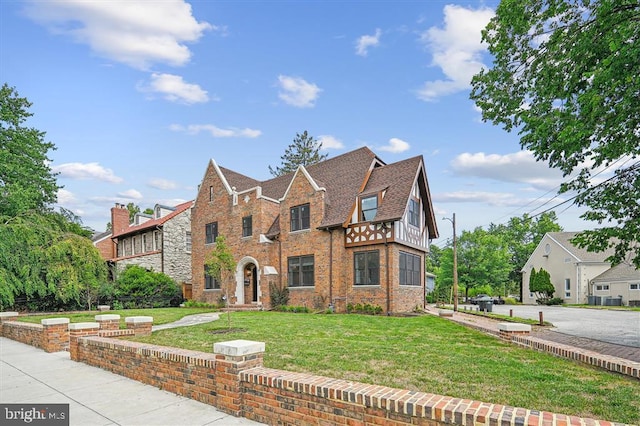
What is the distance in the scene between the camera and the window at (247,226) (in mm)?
25536

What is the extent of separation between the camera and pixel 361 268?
20.8 metres

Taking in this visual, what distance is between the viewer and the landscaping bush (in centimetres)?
2711

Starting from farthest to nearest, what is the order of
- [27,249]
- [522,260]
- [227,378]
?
1. [522,260]
2. [27,249]
3. [227,378]

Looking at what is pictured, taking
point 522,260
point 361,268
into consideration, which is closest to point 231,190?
point 361,268

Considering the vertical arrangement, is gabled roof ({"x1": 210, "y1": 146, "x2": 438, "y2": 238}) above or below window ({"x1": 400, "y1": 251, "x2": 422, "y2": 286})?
above

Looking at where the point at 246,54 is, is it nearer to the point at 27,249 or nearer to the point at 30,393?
the point at 30,393

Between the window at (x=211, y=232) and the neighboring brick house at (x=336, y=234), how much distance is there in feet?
0.93

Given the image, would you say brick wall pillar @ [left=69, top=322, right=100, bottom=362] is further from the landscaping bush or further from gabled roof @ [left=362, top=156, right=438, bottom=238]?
the landscaping bush

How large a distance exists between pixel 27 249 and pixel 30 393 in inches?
652

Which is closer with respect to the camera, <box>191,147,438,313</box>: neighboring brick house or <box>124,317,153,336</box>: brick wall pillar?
<box>124,317,153,336</box>: brick wall pillar

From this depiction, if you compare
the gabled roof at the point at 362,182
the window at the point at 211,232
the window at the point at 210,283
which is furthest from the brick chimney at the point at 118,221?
the gabled roof at the point at 362,182

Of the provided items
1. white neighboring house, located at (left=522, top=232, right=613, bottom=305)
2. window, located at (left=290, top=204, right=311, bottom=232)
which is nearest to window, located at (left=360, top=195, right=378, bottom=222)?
window, located at (left=290, top=204, right=311, bottom=232)

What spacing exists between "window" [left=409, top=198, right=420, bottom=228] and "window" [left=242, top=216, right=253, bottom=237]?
9.79m

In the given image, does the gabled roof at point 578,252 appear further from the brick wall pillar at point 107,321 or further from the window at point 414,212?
the brick wall pillar at point 107,321
